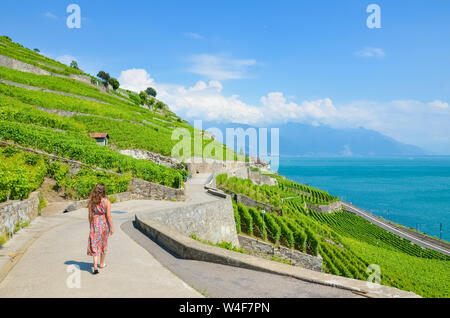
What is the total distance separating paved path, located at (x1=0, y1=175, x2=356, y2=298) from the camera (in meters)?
6.36

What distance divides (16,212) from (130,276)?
26.9 feet

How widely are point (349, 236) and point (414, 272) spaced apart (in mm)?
19177

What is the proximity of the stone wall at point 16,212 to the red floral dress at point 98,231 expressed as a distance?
536cm

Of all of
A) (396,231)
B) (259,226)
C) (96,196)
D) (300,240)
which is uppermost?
(96,196)

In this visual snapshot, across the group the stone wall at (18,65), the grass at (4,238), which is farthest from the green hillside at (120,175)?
the grass at (4,238)

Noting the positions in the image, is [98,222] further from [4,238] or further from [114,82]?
[114,82]

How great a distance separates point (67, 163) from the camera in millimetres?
27438

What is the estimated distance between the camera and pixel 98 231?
24.7 feet

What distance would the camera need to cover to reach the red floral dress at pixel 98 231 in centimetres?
746

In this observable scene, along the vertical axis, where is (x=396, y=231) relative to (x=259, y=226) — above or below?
below

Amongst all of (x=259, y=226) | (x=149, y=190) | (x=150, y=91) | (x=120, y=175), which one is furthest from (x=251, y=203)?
(x=150, y=91)

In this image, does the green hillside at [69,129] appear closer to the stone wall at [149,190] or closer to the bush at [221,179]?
the stone wall at [149,190]

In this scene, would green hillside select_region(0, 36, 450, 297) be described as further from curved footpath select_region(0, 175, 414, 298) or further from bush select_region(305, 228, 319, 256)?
curved footpath select_region(0, 175, 414, 298)
